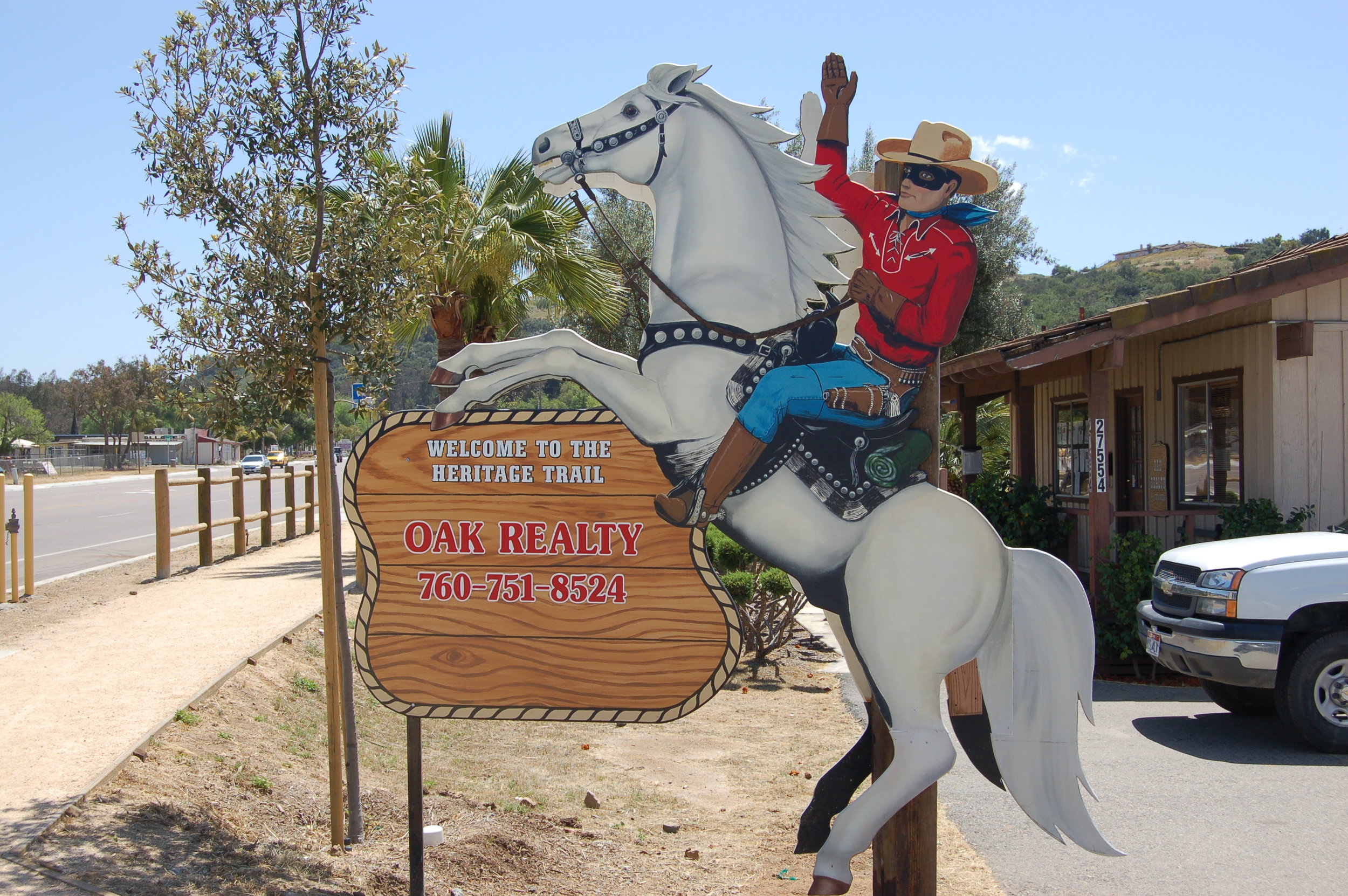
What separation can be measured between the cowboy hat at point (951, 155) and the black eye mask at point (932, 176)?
0.01 m

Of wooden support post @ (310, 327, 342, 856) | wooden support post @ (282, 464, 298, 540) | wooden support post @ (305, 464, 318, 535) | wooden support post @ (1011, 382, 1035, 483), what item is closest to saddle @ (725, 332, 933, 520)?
wooden support post @ (310, 327, 342, 856)

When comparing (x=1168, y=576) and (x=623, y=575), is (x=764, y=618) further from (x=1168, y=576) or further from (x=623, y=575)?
(x=623, y=575)

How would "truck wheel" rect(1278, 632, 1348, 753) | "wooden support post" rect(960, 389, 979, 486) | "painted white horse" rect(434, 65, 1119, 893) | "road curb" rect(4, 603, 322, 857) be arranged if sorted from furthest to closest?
"wooden support post" rect(960, 389, 979, 486) → "truck wheel" rect(1278, 632, 1348, 753) → "road curb" rect(4, 603, 322, 857) → "painted white horse" rect(434, 65, 1119, 893)

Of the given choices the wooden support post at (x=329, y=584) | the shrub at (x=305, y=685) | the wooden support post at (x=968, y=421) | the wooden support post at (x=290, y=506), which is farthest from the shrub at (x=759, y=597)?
the wooden support post at (x=290, y=506)

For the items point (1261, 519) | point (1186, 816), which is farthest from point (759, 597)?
point (1186, 816)

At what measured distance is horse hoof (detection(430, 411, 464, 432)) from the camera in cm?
411

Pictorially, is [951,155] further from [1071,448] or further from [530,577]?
[1071,448]

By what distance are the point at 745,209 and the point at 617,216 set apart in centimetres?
1352

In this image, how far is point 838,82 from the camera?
4023 millimetres

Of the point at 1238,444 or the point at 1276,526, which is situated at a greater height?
the point at 1238,444

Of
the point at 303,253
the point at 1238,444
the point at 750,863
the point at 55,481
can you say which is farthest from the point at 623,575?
the point at 55,481

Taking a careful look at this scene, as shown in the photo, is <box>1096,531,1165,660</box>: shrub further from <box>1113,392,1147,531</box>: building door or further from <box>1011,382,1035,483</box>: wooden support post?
<box>1011,382,1035,483</box>: wooden support post

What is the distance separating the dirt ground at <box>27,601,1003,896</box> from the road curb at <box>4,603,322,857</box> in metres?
0.05

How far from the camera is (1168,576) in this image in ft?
25.8
